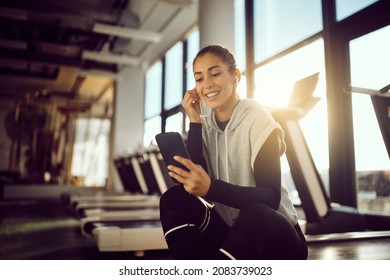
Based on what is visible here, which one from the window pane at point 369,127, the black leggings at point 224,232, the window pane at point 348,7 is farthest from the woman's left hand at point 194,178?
the window pane at point 348,7

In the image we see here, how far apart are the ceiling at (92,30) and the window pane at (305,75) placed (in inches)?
71.6

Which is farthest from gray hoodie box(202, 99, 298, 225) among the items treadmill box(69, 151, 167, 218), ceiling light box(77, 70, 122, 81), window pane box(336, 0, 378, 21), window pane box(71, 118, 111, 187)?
window pane box(71, 118, 111, 187)

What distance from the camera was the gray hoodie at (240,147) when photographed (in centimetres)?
121

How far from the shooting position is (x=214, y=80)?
132cm

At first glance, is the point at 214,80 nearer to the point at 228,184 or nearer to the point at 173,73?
the point at 228,184

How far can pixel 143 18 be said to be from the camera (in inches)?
272

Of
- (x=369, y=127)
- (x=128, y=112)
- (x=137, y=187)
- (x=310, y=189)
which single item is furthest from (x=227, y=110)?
(x=128, y=112)

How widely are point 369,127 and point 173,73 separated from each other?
4.76 metres

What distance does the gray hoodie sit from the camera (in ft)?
3.96

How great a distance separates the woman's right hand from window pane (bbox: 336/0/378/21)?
91.9 inches

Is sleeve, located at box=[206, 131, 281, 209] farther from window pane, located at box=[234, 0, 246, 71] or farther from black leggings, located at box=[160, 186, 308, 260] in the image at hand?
window pane, located at box=[234, 0, 246, 71]

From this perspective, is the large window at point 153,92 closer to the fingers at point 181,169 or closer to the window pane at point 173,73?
the window pane at point 173,73
